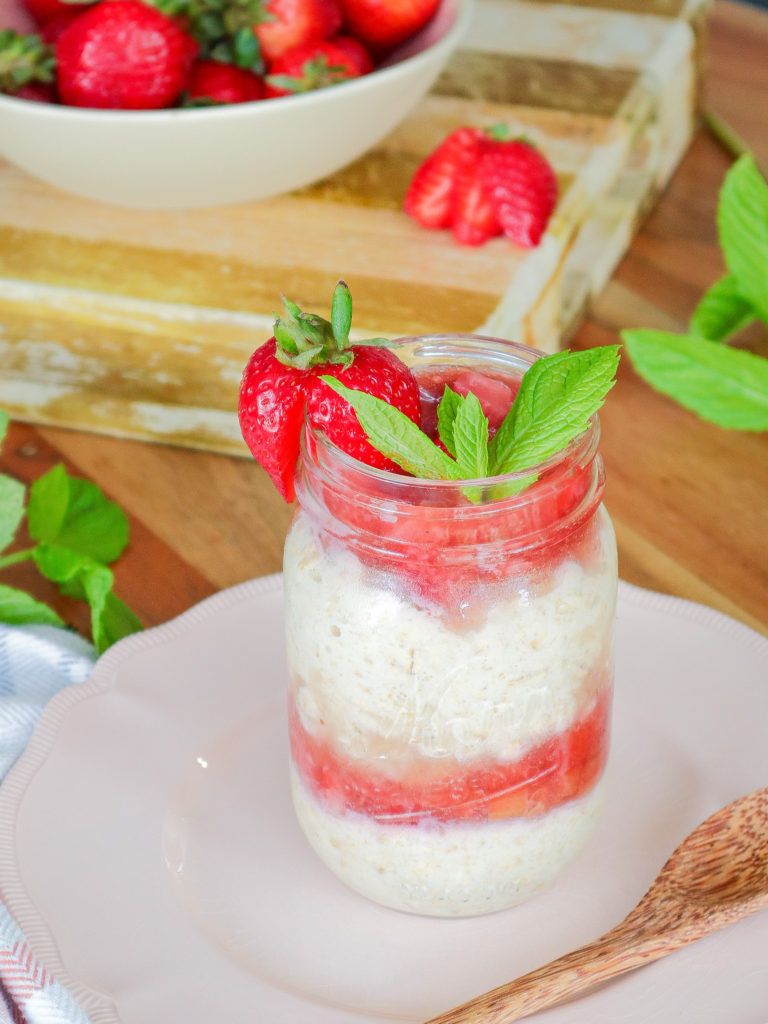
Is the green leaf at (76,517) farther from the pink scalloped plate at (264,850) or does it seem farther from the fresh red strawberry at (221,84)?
the fresh red strawberry at (221,84)

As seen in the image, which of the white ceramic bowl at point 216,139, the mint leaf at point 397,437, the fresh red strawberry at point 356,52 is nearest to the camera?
the mint leaf at point 397,437

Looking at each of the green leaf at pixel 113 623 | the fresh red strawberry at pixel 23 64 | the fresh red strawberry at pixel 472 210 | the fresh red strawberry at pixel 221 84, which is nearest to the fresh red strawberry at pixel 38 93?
the fresh red strawberry at pixel 23 64

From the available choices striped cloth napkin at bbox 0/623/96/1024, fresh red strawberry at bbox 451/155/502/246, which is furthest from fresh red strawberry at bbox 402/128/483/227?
striped cloth napkin at bbox 0/623/96/1024

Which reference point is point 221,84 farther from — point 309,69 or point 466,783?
point 466,783

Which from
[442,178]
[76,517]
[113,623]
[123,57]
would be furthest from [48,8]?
[113,623]

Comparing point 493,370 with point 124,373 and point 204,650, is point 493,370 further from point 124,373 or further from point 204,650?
point 124,373

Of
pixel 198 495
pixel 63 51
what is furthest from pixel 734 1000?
pixel 63 51

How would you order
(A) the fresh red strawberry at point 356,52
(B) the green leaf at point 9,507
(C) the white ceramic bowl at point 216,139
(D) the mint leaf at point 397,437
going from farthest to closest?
(A) the fresh red strawberry at point 356,52 < (C) the white ceramic bowl at point 216,139 < (B) the green leaf at point 9,507 < (D) the mint leaf at point 397,437
